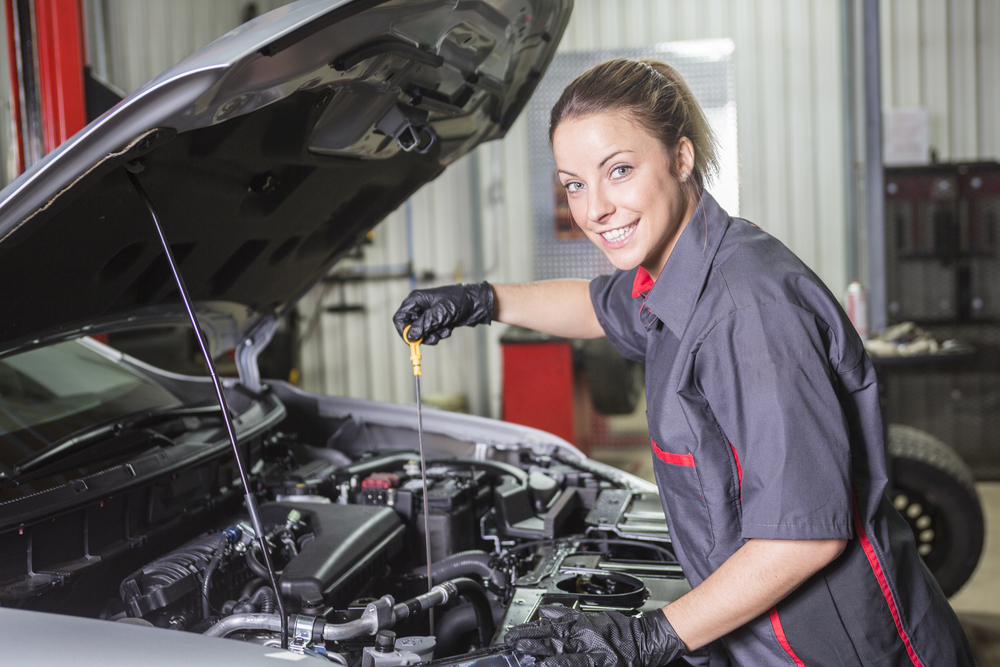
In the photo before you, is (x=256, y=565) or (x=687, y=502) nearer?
(x=687, y=502)

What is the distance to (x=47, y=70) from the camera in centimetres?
339

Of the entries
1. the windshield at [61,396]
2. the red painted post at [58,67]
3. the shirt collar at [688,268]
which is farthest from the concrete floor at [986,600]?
the red painted post at [58,67]

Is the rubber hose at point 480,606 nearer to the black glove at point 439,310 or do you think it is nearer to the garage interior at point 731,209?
the black glove at point 439,310

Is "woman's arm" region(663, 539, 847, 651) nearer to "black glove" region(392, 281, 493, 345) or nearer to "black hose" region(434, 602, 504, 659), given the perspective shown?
"black hose" region(434, 602, 504, 659)

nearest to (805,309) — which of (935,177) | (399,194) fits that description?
(399,194)

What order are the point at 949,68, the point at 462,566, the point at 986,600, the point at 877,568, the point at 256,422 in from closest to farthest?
1. the point at 877,568
2. the point at 462,566
3. the point at 256,422
4. the point at 986,600
5. the point at 949,68

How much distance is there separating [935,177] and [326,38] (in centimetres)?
486

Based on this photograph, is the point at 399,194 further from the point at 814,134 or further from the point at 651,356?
the point at 814,134

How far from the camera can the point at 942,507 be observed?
3014mm

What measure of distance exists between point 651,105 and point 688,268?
0.26 meters

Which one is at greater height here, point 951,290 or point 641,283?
point 641,283

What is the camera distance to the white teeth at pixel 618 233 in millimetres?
1249

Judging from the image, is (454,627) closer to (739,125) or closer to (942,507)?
(942,507)

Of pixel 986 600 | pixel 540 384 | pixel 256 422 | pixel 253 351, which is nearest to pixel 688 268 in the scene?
pixel 256 422
